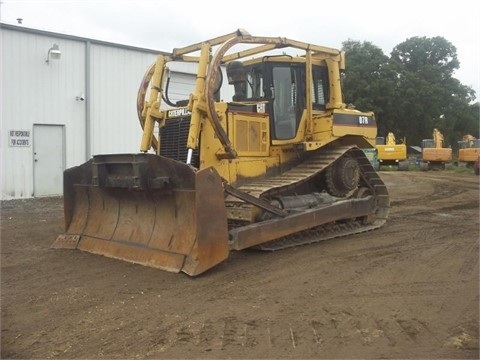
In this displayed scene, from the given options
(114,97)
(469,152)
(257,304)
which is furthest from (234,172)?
(469,152)

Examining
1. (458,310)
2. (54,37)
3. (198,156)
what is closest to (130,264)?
(198,156)

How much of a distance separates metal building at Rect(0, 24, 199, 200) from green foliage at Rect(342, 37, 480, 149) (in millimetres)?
27938

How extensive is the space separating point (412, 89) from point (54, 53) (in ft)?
107

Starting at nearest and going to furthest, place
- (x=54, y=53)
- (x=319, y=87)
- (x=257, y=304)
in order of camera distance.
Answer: (x=257, y=304) < (x=319, y=87) < (x=54, y=53)

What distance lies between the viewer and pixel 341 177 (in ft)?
28.0

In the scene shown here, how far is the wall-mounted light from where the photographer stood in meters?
13.8

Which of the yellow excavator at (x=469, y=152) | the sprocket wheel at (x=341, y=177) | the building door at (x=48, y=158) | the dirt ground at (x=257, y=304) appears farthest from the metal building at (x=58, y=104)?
the yellow excavator at (x=469, y=152)

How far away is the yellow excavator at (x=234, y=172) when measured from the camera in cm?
605

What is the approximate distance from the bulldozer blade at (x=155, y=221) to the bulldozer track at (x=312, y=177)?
1086 mm

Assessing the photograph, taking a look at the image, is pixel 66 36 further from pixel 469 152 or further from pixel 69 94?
pixel 469 152

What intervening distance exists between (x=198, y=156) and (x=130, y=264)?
174 cm

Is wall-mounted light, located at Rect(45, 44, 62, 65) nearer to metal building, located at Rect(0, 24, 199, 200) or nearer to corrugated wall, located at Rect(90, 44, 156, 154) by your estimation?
metal building, located at Rect(0, 24, 199, 200)

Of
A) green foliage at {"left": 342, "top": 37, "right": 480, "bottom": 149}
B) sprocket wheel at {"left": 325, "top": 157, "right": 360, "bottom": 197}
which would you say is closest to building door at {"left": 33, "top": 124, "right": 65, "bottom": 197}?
sprocket wheel at {"left": 325, "top": 157, "right": 360, "bottom": 197}

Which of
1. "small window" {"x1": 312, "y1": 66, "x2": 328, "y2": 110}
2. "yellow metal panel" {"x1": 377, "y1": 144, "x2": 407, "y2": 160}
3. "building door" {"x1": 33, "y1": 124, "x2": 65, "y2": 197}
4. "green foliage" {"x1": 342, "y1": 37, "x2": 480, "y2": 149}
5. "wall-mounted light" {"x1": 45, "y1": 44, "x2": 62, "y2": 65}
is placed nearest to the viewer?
"small window" {"x1": 312, "y1": 66, "x2": 328, "y2": 110}
